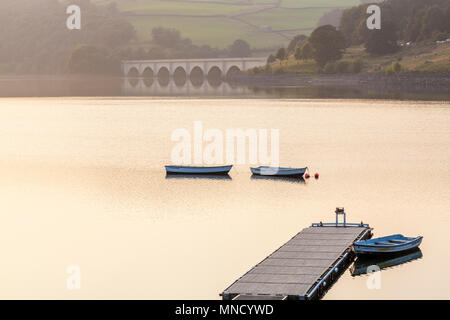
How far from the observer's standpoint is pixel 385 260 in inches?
1508

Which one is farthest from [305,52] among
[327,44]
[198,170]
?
[198,170]

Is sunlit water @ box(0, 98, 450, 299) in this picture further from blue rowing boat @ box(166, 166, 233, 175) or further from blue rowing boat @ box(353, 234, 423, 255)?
blue rowing boat @ box(166, 166, 233, 175)

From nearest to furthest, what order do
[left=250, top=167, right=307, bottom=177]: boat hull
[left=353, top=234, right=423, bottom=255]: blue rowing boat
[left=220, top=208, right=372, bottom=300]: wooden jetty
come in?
[left=220, top=208, right=372, bottom=300]: wooden jetty < [left=353, top=234, right=423, bottom=255]: blue rowing boat < [left=250, top=167, right=307, bottom=177]: boat hull

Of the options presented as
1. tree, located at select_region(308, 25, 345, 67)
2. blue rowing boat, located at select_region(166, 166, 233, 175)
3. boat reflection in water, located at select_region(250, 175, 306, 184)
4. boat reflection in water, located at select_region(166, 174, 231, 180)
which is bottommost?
boat reflection in water, located at select_region(250, 175, 306, 184)

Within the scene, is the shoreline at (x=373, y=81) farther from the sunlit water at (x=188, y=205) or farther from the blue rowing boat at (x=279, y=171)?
the blue rowing boat at (x=279, y=171)

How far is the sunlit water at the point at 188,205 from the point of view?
35.1 metres

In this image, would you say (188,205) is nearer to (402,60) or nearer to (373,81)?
(373,81)

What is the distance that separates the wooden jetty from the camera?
31.7 m

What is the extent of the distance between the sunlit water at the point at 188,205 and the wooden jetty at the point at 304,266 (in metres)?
0.94

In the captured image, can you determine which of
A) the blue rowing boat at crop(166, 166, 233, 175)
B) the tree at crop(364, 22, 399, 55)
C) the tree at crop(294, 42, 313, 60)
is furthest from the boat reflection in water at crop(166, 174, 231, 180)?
the tree at crop(294, 42, 313, 60)

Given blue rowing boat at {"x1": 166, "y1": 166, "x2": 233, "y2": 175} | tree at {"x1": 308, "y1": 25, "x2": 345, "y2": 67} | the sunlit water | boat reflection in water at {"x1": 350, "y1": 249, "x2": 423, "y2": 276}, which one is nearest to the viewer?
the sunlit water

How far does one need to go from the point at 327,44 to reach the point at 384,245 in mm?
149144

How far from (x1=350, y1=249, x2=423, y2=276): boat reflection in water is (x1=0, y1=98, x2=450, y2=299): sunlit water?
0.61 metres
